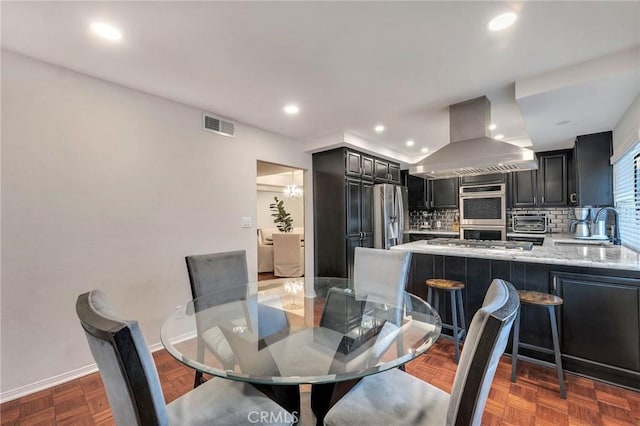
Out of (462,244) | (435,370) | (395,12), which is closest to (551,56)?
(395,12)

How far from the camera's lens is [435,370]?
2.19 metres

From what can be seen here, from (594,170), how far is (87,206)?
18.6 ft

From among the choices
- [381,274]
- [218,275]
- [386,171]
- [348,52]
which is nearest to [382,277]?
[381,274]

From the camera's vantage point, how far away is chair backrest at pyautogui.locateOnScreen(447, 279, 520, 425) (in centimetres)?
81

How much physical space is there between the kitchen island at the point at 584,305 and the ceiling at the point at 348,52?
1.39m

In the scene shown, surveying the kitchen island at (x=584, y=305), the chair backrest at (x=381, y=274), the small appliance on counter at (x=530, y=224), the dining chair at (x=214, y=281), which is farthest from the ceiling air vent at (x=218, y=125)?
the small appliance on counter at (x=530, y=224)

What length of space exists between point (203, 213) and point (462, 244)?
2.91m

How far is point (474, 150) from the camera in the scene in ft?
9.03

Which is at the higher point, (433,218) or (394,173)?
(394,173)

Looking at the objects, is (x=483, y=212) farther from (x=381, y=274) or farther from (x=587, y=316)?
(x=381, y=274)

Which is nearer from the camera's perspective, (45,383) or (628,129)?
(45,383)

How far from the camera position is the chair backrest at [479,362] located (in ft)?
2.66

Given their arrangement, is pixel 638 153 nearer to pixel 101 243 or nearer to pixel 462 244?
pixel 462 244

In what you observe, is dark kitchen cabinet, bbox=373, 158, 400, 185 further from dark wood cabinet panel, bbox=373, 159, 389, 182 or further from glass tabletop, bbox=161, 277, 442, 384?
glass tabletop, bbox=161, 277, 442, 384
